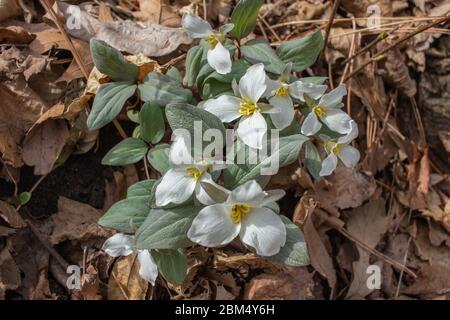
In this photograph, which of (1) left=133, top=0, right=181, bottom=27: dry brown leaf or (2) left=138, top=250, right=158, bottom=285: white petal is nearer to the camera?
(2) left=138, top=250, right=158, bottom=285: white petal

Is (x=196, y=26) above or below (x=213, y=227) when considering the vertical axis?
above

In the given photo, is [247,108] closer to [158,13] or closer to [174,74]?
[174,74]

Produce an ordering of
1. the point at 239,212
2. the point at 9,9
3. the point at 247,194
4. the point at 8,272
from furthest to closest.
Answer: the point at 9,9
the point at 8,272
the point at 239,212
the point at 247,194

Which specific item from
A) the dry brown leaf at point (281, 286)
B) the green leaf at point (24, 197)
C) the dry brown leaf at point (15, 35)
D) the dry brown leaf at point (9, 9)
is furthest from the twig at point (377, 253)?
the dry brown leaf at point (9, 9)

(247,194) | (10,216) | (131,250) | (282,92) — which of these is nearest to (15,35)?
(10,216)

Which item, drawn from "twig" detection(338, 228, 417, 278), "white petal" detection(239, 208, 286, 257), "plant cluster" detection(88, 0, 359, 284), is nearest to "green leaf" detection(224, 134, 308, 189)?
"plant cluster" detection(88, 0, 359, 284)

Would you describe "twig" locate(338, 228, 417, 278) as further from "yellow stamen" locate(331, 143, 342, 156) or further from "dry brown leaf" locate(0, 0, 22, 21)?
"dry brown leaf" locate(0, 0, 22, 21)

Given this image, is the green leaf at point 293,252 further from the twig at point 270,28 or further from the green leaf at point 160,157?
the twig at point 270,28

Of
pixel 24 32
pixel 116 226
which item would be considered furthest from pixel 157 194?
pixel 24 32
